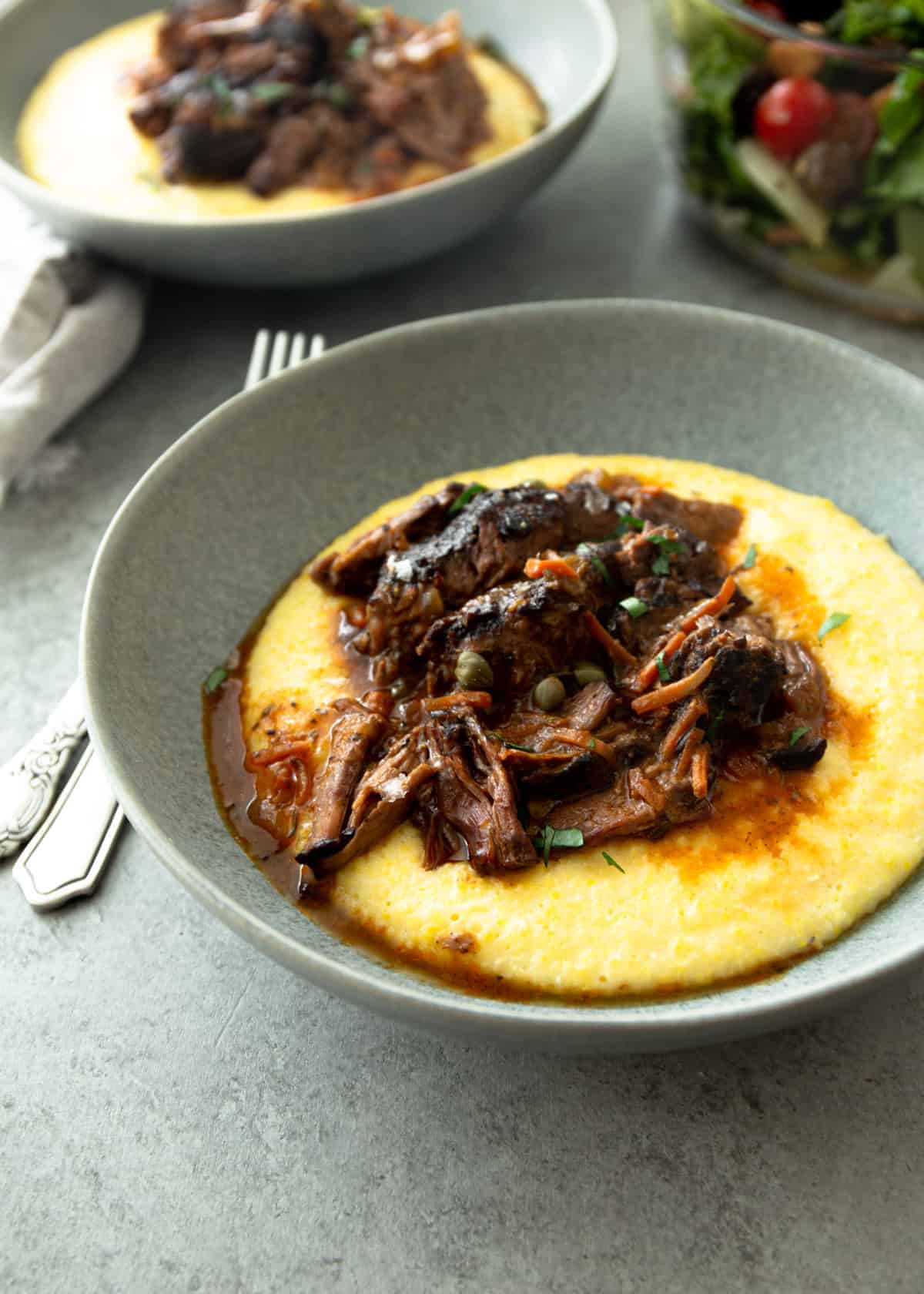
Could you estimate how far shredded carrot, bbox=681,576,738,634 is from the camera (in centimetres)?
405

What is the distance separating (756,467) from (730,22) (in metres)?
2.53

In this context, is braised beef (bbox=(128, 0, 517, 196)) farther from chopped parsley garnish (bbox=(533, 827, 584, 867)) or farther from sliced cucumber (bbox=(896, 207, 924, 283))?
chopped parsley garnish (bbox=(533, 827, 584, 867))

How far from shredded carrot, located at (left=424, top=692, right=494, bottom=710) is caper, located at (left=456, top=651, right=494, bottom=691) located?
0.03 m

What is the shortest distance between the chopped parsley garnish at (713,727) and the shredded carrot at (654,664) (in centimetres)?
24

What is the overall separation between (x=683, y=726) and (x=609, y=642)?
1.48 ft

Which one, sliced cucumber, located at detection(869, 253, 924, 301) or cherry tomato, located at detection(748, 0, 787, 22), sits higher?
cherry tomato, located at detection(748, 0, 787, 22)

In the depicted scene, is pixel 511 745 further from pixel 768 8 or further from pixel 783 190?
pixel 768 8

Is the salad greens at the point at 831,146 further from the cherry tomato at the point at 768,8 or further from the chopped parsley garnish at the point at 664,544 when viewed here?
the chopped parsley garnish at the point at 664,544

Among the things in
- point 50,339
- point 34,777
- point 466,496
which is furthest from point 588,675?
point 50,339

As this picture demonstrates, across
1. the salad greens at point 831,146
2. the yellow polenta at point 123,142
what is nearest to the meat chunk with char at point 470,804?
the yellow polenta at point 123,142

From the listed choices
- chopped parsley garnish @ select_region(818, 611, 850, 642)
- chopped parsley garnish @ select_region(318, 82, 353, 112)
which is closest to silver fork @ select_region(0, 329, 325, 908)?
chopped parsley garnish @ select_region(818, 611, 850, 642)

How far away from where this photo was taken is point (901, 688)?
13.2 feet

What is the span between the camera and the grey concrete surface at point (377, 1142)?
10.2 feet

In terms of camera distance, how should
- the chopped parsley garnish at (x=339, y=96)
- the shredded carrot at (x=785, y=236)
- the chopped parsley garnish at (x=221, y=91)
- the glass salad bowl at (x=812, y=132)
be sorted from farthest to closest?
the chopped parsley garnish at (x=339, y=96) < the chopped parsley garnish at (x=221, y=91) < the shredded carrot at (x=785, y=236) < the glass salad bowl at (x=812, y=132)
